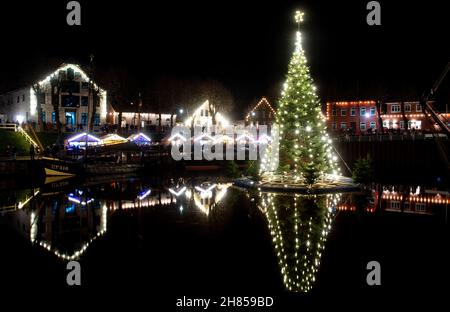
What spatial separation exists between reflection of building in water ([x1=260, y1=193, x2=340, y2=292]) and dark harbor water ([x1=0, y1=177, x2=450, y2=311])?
3 cm

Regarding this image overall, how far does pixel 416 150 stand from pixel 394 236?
27711mm

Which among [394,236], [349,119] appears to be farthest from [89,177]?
[349,119]

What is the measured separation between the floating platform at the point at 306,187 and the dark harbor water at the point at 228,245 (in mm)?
1591

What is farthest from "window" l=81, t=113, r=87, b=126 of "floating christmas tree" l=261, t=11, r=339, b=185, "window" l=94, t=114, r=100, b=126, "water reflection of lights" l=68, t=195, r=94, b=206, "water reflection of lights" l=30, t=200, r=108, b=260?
"water reflection of lights" l=30, t=200, r=108, b=260

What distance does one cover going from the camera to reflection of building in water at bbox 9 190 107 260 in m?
11.3

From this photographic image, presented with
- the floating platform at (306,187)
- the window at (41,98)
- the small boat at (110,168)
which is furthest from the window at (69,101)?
the floating platform at (306,187)

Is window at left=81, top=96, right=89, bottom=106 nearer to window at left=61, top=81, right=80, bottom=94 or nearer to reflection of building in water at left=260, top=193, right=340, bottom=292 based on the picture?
window at left=61, top=81, right=80, bottom=94

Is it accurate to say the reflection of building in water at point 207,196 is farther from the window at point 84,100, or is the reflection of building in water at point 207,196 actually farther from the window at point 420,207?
the window at point 84,100

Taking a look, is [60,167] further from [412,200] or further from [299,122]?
[412,200]

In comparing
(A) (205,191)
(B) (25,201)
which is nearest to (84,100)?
(A) (205,191)

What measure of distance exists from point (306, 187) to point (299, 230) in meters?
9.36

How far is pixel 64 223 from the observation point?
14430 mm

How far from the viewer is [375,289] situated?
7.90 meters

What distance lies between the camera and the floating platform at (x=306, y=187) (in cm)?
2138
